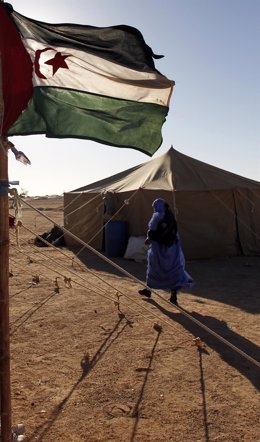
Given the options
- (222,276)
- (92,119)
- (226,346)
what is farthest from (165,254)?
(92,119)

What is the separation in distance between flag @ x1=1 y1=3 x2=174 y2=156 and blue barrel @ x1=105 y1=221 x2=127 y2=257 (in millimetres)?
8350

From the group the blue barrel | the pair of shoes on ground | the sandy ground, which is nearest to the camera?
the sandy ground

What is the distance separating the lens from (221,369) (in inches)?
183

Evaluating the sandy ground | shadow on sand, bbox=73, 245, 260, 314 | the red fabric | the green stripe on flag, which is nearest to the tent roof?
shadow on sand, bbox=73, 245, 260, 314

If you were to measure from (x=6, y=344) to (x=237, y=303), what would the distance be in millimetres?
5065

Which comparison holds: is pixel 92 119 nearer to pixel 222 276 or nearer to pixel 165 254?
pixel 165 254

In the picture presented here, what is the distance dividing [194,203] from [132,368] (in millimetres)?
7126

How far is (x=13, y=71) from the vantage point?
9.46 feet

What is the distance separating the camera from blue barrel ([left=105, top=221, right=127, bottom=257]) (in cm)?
1204

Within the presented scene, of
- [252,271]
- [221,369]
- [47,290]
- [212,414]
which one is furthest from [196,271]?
[212,414]

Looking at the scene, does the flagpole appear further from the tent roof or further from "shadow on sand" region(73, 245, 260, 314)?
the tent roof

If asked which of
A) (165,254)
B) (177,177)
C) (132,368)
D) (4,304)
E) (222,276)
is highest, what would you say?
(177,177)

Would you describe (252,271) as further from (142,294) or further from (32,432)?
(32,432)

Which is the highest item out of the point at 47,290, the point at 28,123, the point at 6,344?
the point at 28,123
